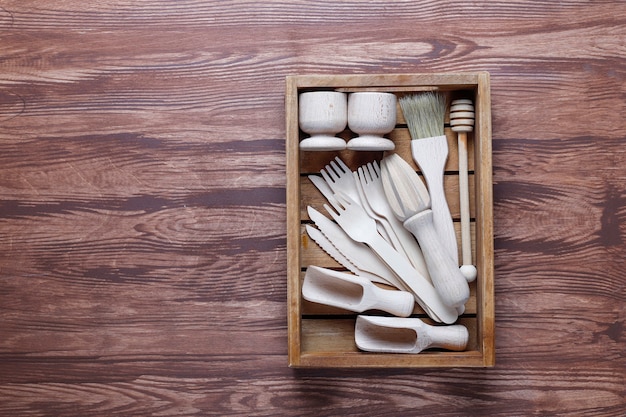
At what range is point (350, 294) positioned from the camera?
104 centimetres

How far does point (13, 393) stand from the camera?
3.68ft

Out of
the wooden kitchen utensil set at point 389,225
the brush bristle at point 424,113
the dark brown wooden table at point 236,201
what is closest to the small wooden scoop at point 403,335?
the wooden kitchen utensil set at point 389,225

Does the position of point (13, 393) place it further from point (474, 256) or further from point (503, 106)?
point (503, 106)

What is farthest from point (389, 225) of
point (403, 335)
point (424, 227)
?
point (403, 335)

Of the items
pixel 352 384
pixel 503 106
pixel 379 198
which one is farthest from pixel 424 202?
pixel 352 384

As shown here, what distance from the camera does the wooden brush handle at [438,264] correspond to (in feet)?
3.24

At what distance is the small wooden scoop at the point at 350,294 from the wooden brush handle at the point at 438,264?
0.05 m

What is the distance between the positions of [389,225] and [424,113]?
18 centimetres

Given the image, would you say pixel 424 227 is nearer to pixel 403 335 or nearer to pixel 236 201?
pixel 403 335

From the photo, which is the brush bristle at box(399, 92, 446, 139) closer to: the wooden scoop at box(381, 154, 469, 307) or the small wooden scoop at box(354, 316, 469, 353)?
the wooden scoop at box(381, 154, 469, 307)

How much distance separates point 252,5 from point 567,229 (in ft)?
2.02

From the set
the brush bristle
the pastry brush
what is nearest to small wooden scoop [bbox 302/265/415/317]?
the pastry brush

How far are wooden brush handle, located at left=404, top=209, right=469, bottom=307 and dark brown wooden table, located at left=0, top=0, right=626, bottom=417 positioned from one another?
134mm

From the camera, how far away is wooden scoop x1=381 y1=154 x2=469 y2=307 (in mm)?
989
